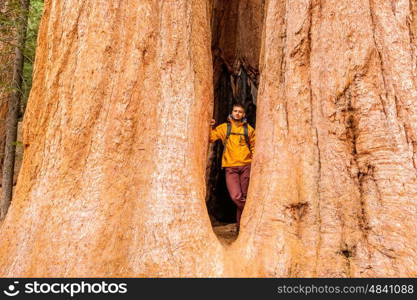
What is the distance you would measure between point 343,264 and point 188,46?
9.05 feet

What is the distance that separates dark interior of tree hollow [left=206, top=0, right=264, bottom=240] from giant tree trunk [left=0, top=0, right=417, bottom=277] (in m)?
3.09

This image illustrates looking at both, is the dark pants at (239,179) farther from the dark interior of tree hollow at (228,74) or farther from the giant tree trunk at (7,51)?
the giant tree trunk at (7,51)

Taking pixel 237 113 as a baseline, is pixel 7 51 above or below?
above

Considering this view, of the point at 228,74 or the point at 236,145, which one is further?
the point at 228,74

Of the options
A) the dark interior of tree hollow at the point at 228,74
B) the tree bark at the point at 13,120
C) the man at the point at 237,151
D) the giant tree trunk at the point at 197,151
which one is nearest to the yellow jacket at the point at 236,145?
the man at the point at 237,151

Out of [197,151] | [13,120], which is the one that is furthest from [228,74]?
[13,120]

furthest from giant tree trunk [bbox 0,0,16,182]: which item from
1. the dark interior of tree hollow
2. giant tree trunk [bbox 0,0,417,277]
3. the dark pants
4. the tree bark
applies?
the dark pants

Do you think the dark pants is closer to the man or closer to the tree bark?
the man

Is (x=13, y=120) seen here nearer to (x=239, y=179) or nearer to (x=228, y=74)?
(x=228, y=74)

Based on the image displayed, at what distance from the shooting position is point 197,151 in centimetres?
376

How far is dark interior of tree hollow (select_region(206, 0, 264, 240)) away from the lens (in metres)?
6.98

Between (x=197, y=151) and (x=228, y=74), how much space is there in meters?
4.11

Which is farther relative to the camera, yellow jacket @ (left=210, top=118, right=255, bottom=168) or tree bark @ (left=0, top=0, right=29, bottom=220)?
tree bark @ (left=0, top=0, right=29, bottom=220)

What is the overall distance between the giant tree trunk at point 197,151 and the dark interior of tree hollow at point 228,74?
3091mm
